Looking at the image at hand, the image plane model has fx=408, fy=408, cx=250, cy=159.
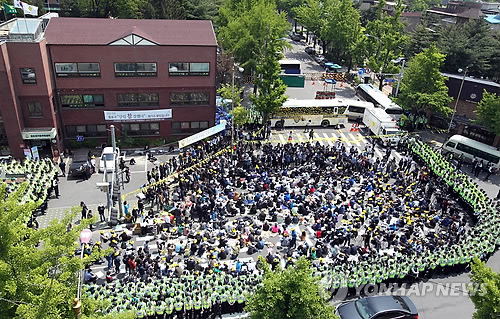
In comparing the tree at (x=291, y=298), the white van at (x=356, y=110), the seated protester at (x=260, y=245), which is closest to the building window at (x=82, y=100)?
the seated protester at (x=260, y=245)

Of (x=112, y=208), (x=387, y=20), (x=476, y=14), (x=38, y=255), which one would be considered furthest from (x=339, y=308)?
(x=476, y=14)

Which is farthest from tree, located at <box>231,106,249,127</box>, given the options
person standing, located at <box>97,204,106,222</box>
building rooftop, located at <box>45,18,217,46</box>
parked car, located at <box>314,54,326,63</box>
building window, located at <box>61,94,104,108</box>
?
parked car, located at <box>314,54,326,63</box>

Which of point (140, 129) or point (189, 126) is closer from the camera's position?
point (140, 129)

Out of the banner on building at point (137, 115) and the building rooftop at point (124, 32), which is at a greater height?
the building rooftop at point (124, 32)

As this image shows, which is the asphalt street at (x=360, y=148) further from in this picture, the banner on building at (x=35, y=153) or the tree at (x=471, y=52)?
the tree at (x=471, y=52)

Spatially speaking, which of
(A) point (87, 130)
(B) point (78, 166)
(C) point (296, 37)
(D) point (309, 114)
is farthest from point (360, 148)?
(C) point (296, 37)

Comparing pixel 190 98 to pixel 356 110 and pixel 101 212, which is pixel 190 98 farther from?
pixel 356 110

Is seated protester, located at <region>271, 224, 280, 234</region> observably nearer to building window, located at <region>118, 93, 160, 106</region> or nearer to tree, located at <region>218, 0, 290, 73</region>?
building window, located at <region>118, 93, 160, 106</region>
